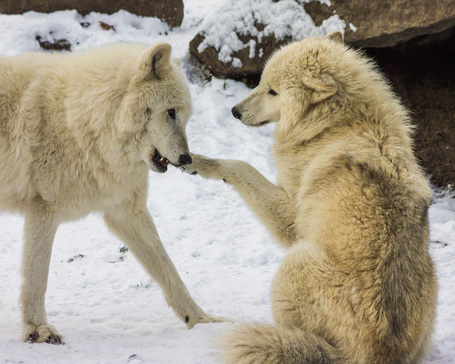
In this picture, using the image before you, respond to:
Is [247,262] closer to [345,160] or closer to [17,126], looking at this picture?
[345,160]

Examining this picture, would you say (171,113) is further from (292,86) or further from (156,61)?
(292,86)

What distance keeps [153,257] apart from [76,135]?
1242 mm

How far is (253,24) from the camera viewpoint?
8.07 meters

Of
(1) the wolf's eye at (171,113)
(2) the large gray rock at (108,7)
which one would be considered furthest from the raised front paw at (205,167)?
(2) the large gray rock at (108,7)

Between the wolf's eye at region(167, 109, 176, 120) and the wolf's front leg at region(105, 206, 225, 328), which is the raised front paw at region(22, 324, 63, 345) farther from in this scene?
the wolf's eye at region(167, 109, 176, 120)

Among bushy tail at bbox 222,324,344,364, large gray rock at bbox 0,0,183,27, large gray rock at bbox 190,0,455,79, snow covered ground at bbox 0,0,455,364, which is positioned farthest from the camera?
large gray rock at bbox 0,0,183,27

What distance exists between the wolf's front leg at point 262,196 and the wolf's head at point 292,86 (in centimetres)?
54

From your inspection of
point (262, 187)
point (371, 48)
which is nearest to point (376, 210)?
point (262, 187)

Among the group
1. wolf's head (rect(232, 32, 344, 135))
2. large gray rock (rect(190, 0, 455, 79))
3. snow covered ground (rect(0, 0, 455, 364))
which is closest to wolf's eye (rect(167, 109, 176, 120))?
wolf's head (rect(232, 32, 344, 135))

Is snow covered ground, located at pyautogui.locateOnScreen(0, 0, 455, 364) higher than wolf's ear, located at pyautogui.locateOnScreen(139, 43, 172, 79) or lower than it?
lower

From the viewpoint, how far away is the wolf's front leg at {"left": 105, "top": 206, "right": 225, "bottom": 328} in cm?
446

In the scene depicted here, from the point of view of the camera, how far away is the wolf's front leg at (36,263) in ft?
12.9

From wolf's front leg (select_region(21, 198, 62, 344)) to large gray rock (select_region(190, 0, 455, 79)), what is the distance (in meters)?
4.81

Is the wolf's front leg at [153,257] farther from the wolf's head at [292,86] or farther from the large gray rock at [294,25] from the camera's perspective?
the large gray rock at [294,25]
